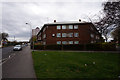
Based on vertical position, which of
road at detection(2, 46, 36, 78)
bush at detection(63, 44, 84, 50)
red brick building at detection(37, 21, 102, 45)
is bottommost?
road at detection(2, 46, 36, 78)

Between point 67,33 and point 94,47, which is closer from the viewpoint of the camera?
point 94,47

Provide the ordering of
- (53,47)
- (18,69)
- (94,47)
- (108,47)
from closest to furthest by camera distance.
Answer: (18,69) < (108,47) < (94,47) < (53,47)

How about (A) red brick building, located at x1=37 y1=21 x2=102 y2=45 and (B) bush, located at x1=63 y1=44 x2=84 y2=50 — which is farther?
(A) red brick building, located at x1=37 y1=21 x2=102 y2=45

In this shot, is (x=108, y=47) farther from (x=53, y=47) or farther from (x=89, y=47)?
(x=53, y=47)

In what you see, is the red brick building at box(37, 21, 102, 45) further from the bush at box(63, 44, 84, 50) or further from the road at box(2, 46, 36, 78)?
the road at box(2, 46, 36, 78)

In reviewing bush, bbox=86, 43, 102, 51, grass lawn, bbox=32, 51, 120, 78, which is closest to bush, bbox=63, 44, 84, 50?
bush, bbox=86, 43, 102, 51

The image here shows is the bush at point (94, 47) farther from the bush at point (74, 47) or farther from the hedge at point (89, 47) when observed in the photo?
the bush at point (74, 47)

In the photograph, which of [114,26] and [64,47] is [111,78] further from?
[64,47]

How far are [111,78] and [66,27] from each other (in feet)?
88.6

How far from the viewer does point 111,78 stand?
15.4 ft

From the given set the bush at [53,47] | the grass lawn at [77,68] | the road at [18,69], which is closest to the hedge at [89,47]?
the bush at [53,47]

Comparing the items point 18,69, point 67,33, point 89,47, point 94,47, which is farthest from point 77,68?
point 67,33

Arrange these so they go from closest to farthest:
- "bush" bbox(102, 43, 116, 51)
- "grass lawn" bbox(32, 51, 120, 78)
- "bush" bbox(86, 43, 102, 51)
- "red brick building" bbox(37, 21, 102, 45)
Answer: "grass lawn" bbox(32, 51, 120, 78) < "bush" bbox(102, 43, 116, 51) < "bush" bbox(86, 43, 102, 51) < "red brick building" bbox(37, 21, 102, 45)

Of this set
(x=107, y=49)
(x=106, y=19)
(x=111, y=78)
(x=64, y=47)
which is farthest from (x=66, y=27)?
(x=111, y=78)
